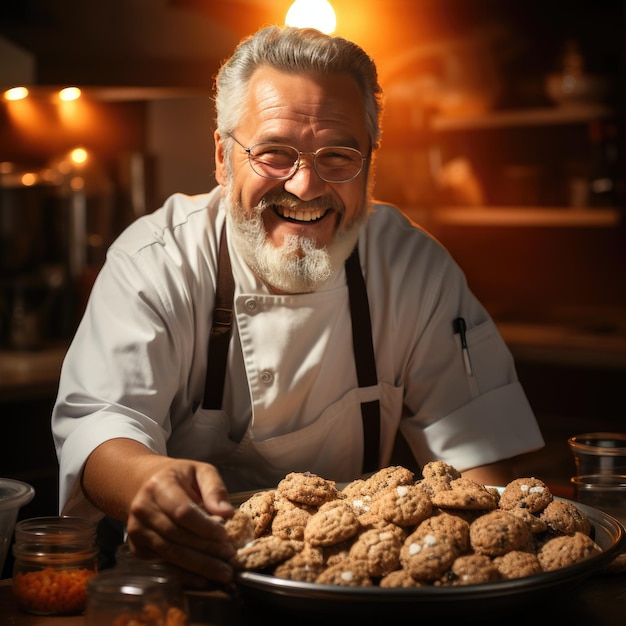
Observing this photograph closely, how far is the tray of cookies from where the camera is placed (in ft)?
3.71

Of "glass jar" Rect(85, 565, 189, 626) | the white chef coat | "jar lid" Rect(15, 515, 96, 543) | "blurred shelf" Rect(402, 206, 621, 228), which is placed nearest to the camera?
"glass jar" Rect(85, 565, 189, 626)

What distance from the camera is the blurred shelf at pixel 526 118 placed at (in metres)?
4.26

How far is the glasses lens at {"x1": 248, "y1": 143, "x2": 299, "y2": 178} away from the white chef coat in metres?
0.21

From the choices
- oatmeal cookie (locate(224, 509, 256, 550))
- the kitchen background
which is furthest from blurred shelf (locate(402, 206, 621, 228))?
oatmeal cookie (locate(224, 509, 256, 550))

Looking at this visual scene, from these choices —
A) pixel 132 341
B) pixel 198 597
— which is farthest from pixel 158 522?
pixel 132 341

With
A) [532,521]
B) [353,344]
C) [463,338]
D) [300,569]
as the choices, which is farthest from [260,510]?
[463,338]

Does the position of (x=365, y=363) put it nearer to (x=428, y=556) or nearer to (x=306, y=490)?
(x=306, y=490)

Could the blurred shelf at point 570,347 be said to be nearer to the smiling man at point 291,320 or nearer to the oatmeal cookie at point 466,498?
the smiling man at point 291,320

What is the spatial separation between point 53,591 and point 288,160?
93cm

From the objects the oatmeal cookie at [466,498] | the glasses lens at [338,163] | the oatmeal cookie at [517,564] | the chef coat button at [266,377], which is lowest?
the oatmeal cookie at [517,564]

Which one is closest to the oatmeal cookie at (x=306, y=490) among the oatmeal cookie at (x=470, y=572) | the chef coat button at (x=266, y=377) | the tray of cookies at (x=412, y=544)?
the tray of cookies at (x=412, y=544)

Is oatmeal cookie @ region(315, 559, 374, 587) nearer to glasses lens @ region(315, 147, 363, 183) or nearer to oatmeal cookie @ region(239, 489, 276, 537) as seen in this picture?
oatmeal cookie @ region(239, 489, 276, 537)

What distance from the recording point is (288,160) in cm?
186

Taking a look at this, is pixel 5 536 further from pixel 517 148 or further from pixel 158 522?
pixel 517 148
